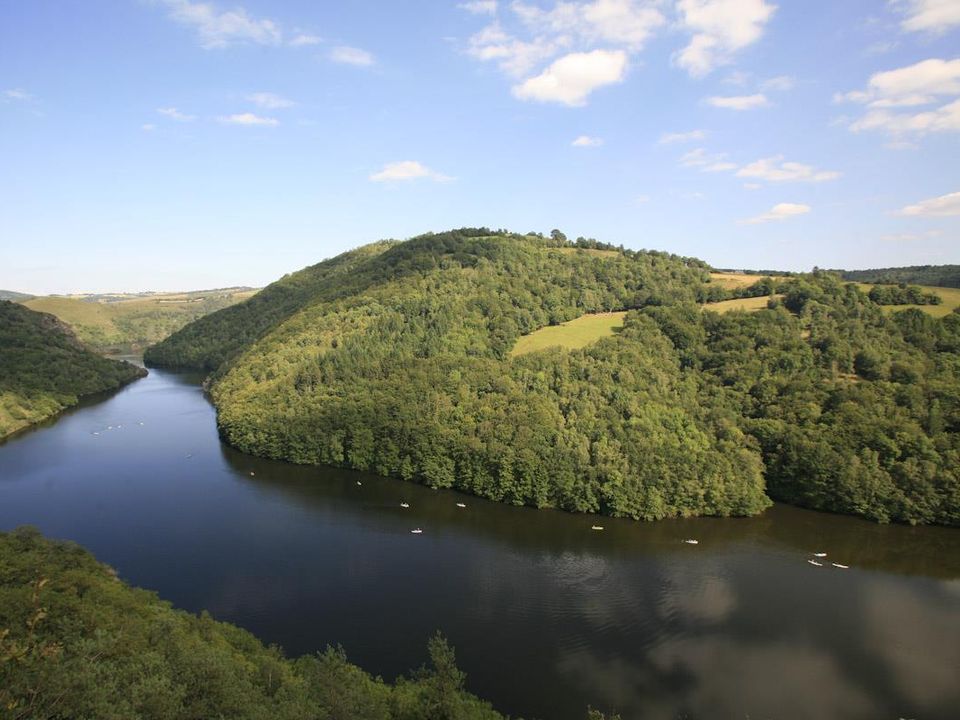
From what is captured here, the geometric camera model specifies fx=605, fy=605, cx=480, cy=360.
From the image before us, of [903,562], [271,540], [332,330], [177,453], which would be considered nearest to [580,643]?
[271,540]

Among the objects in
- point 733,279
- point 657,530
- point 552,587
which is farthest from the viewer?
point 733,279

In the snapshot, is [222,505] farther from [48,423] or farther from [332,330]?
[48,423]

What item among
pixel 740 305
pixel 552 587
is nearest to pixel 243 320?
pixel 740 305

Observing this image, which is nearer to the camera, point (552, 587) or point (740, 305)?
point (552, 587)

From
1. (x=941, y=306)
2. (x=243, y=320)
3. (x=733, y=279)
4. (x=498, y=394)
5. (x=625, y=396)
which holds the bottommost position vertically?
(x=625, y=396)

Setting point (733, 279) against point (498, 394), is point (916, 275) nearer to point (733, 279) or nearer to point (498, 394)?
point (733, 279)
